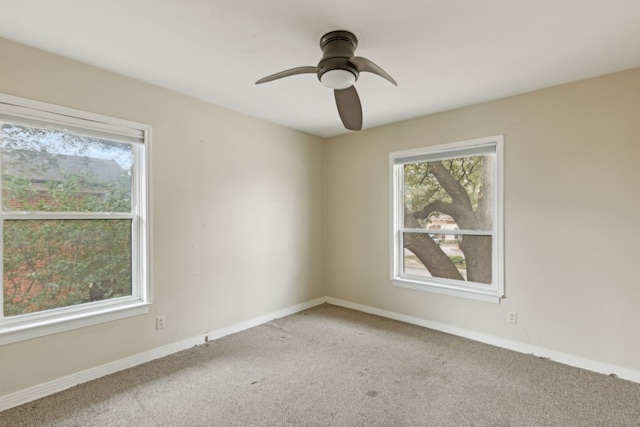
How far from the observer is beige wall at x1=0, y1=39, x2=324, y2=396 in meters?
2.18

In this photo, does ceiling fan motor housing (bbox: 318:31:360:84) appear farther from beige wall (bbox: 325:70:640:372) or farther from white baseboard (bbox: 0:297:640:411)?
white baseboard (bbox: 0:297:640:411)

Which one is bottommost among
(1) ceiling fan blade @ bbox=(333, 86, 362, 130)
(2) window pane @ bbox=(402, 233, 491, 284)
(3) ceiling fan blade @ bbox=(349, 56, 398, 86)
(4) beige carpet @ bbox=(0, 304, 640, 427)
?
(4) beige carpet @ bbox=(0, 304, 640, 427)

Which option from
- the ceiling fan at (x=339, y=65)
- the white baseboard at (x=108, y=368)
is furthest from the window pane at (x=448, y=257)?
the ceiling fan at (x=339, y=65)

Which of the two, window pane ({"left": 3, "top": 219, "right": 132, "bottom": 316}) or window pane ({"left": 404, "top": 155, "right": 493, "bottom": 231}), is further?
window pane ({"left": 404, "top": 155, "right": 493, "bottom": 231})

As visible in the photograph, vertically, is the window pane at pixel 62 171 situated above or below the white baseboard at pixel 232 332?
above

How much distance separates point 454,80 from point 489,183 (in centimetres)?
114

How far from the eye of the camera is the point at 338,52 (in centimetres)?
186

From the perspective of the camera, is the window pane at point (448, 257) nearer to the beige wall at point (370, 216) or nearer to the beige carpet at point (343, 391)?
the beige wall at point (370, 216)

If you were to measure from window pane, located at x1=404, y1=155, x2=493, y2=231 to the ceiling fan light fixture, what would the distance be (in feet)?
6.33

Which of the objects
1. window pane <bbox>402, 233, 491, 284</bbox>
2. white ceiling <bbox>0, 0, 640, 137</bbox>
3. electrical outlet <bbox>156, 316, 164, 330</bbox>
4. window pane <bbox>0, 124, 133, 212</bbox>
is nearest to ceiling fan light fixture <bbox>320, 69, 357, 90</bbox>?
white ceiling <bbox>0, 0, 640, 137</bbox>

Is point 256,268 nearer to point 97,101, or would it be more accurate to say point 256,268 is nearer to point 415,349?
point 415,349

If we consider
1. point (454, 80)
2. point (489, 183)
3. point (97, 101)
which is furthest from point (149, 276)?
A: point (489, 183)

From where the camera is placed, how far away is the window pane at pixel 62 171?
210 centimetres

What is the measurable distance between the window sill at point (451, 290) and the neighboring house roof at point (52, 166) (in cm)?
307
